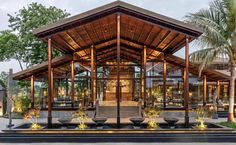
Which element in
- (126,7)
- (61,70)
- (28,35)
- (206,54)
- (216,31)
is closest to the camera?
(126,7)

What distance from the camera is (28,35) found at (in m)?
30.7

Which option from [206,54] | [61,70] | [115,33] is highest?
[115,33]

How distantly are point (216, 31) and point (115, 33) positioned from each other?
6.97 meters

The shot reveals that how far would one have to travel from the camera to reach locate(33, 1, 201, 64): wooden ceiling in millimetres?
16312

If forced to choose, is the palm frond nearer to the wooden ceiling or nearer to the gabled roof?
the wooden ceiling

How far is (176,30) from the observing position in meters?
16.6

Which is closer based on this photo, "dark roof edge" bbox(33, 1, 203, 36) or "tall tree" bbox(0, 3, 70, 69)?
"dark roof edge" bbox(33, 1, 203, 36)

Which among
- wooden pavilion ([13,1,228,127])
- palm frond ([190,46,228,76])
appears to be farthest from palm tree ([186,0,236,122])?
wooden pavilion ([13,1,228,127])

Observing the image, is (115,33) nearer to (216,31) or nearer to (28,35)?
(216,31)

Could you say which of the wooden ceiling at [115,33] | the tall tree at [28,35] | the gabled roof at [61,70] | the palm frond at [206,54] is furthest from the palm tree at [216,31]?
the tall tree at [28,35]

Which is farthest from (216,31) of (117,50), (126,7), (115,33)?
(115,33)

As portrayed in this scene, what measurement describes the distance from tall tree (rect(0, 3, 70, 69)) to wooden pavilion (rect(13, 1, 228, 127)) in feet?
17.5

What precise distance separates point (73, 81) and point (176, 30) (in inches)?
429

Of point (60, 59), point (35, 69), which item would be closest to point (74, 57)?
point (60, 59)
